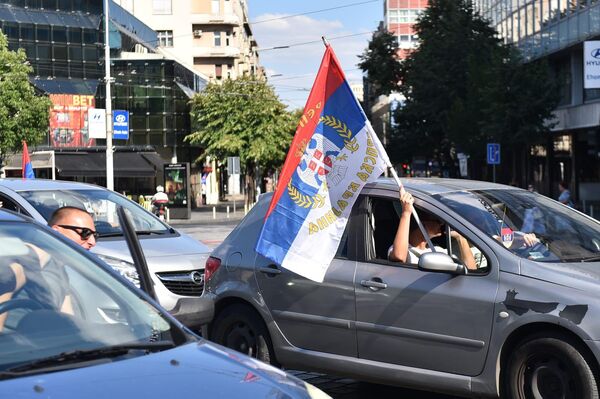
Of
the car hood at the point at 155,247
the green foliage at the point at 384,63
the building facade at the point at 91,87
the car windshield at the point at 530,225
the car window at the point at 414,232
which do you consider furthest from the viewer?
the green foliage at the point at 384,63

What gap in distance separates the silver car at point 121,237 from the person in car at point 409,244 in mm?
2710

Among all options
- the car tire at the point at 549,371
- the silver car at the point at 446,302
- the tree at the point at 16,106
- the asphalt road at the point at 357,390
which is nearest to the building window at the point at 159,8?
the tree at the point at 16,106

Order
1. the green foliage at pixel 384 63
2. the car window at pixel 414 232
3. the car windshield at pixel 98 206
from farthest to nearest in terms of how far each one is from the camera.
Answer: the green foliage at pixel 384 63, the car windshield at pixel 98 206, the car window at pixel 414 232

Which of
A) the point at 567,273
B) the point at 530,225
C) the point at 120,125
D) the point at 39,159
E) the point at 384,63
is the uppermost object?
the point at 384,63

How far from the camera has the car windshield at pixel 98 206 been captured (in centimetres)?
891

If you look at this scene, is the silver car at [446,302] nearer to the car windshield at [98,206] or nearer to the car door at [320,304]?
the car door at [320,304]

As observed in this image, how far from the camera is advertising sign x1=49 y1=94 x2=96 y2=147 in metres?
50.2

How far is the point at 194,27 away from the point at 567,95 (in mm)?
48762

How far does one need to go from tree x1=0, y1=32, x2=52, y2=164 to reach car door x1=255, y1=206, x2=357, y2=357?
3619cm

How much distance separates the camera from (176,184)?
4266 centimetres

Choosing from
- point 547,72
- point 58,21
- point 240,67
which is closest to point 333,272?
point 547,72

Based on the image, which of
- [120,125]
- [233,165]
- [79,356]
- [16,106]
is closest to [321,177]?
[79,356]

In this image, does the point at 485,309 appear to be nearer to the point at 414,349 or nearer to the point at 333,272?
the point at 414,349

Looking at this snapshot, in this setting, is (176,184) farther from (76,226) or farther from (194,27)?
(194,27)
